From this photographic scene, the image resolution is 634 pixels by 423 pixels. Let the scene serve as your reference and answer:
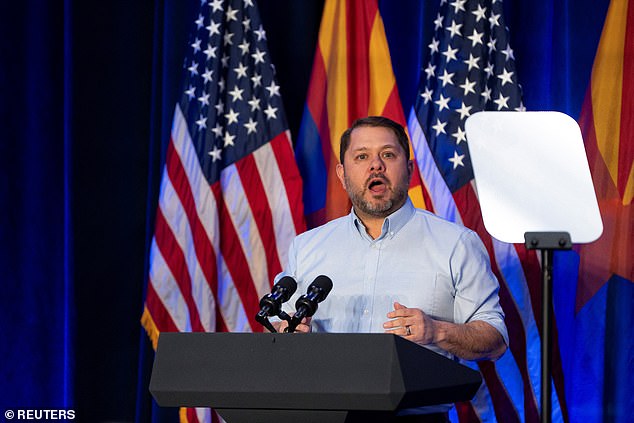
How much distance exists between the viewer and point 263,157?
4.21 metres

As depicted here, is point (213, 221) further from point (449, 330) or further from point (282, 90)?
point (449, 330)

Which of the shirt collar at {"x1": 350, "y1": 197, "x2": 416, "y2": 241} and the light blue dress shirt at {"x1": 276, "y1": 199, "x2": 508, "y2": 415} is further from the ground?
the shirt collar at {"x1": 350, "y1": 197, "x2": 416, "y2": 241}

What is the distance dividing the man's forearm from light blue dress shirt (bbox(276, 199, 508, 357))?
0.04 metres

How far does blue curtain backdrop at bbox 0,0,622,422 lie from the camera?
4422mm

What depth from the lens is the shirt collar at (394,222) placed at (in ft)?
9.78

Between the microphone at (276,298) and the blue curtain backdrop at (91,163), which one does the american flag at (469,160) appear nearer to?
the blue curtain backdrop at (91,163)

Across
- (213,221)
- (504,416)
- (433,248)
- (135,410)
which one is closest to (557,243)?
(433,248)

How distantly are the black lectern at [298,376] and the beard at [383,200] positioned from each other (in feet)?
3.52

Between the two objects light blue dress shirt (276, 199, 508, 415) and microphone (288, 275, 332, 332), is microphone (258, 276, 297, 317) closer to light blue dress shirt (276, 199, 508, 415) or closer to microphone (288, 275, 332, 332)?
microphone (288, 275, 332, 332)

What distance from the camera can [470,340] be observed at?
265 cm

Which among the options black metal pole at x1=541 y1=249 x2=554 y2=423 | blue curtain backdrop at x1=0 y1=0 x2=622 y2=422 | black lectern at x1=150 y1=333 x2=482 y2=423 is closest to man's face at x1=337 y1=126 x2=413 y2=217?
black lectern at x1=150 y1=333 x2=482 y2=423

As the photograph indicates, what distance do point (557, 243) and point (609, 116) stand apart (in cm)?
229

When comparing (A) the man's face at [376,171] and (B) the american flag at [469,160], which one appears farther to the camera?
(B) the american flag at [469,160]

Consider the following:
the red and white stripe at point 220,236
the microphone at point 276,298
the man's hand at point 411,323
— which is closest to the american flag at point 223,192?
the red and white stripe at point 220,236
